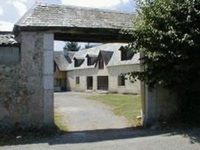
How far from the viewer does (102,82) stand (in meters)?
49.1

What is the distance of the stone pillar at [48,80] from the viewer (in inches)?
578

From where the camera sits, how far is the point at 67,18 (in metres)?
15.6

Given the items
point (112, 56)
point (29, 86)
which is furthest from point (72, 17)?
point (112, 56)

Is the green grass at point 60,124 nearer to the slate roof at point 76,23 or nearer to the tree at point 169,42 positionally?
the tree at point 169,42

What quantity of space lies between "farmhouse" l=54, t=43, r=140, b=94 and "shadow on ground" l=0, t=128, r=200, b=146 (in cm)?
2032

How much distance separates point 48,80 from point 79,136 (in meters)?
2.34

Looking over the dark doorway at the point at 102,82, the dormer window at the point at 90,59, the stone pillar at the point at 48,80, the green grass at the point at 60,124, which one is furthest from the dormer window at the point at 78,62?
the stone pillar at the point at 48,80

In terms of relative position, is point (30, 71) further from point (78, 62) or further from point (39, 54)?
point (78, 62)

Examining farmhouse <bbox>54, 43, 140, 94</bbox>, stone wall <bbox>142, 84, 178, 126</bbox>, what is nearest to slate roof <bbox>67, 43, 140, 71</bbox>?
farmhouse <bbox>54, 43, 140, 94</bbox>

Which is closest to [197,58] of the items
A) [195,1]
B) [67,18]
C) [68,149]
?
[195,1]

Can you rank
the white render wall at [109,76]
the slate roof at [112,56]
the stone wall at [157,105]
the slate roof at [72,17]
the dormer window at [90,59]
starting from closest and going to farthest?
the slate roof at [72,17]
the stone wall at [157,105]
the white render wall at [109,76]
the slate roof at [112,56]
the dormer window at [90,59]

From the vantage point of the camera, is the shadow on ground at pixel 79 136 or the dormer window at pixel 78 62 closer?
the shadow on ground at pixel 79 136

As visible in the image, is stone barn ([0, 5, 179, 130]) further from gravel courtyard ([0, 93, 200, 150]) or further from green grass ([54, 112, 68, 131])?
green grass ([54, 112, 68, 131])

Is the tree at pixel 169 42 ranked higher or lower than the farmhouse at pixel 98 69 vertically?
higher
